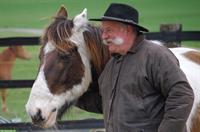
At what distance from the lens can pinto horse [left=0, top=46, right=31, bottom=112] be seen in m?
7.36

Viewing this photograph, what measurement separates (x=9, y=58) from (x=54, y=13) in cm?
80

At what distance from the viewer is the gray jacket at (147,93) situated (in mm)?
3293

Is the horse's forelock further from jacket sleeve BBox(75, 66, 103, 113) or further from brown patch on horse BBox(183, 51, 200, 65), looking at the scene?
brown patch on horse BBox(183, 51, 200, 65)

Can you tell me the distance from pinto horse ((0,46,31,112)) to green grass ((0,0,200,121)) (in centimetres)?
7

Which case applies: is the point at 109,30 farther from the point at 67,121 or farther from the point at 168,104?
the point at 67,121

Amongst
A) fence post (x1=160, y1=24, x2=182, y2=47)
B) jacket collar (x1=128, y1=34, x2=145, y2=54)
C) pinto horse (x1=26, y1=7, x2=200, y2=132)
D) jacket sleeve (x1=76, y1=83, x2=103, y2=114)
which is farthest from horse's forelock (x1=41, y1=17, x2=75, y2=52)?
fence post (x1=160, y1=24, x2=182, y2=47)

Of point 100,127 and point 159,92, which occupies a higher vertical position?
point 159,92

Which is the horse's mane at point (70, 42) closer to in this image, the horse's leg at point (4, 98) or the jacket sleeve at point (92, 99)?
the jacket sleeve at point (92, 99)

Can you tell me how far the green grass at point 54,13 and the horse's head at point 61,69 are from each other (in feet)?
10.2

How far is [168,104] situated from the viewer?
3.30 metres

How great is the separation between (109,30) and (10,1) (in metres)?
4.08

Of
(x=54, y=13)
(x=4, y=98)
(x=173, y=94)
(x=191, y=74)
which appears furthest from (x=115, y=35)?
(x=4, y=98)

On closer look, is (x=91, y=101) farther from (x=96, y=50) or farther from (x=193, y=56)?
(x=193, y=56)

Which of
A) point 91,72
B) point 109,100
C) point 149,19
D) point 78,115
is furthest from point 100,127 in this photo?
point 109,100
